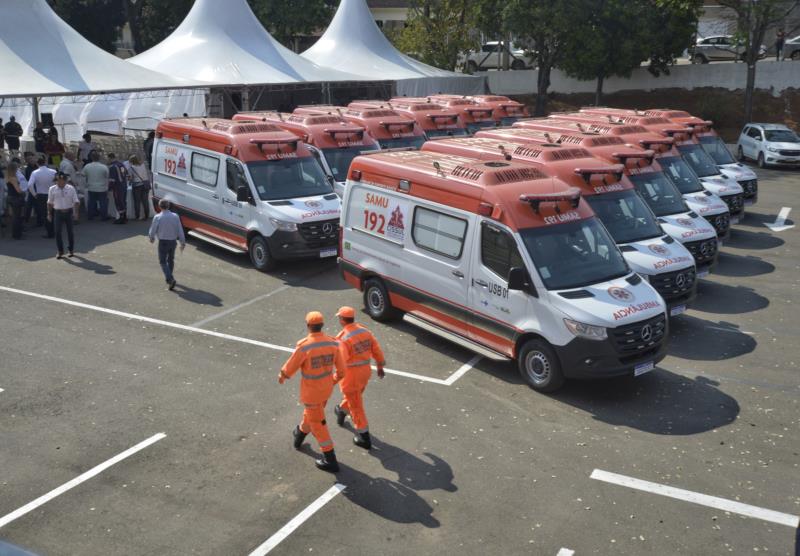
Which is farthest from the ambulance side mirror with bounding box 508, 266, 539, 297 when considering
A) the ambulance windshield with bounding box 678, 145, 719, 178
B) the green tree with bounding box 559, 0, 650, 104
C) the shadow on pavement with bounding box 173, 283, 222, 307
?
the green tree with bounding box 559, 0, 650, 104

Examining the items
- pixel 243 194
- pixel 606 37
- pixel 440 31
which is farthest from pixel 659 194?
pixel 440 31

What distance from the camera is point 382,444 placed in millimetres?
9086

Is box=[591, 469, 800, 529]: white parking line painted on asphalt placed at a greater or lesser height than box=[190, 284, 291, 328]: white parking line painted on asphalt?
lesser

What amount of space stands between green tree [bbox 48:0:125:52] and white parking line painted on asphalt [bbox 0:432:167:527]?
156 feet

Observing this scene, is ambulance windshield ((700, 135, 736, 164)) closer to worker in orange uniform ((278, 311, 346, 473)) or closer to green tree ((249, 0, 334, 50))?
worker in orange uniform ((278, 311, 346, 473))

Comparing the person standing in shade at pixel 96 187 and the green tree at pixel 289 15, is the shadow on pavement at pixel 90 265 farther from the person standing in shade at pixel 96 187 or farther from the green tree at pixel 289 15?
the green tree at pixel 289 15

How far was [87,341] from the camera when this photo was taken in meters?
12.1

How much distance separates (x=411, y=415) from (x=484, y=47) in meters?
46.2

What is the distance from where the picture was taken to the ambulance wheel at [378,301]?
505 inches

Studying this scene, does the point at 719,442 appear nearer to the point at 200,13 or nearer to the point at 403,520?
the point at 403,520

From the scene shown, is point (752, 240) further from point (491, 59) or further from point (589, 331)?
point (491, 59)

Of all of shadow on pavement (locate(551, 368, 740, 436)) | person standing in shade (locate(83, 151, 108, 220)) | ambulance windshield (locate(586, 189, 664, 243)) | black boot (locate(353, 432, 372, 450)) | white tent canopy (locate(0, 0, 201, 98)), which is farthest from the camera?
white tent canopy (locate(0, 0, 201, 98))

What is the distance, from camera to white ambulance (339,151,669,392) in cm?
1011

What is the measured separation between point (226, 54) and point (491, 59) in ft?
96.8
